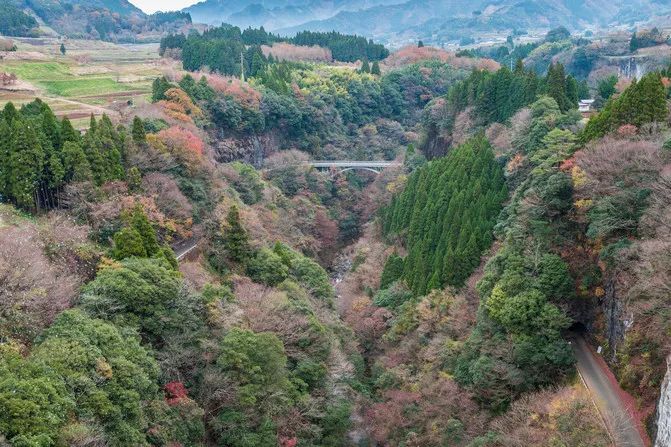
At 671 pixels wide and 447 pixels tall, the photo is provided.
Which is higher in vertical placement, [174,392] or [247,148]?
[247,148]

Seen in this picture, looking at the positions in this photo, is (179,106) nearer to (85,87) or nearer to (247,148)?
(85,87)

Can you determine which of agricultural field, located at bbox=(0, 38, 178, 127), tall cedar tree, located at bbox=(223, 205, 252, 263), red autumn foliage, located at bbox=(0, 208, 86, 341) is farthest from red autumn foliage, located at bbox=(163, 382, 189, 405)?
agricultural field, located at bbox=(0, 38, 178, 127)

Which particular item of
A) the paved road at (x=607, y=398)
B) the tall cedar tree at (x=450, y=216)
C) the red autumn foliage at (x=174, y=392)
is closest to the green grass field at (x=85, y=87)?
the tall cedar tree at (x=450, y=216)

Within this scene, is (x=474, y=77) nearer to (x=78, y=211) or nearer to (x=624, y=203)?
(x=624, y=203)

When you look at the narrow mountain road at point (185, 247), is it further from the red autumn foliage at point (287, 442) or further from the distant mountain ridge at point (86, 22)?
the distant mountain ridge at point (86, 22)

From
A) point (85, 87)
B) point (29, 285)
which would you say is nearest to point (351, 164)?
point (85, 87)

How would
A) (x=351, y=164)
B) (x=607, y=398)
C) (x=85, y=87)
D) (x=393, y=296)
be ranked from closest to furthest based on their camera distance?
(x=607, y=398), (x=393, y=296), (x=85, y=87), (x=351, y=164)

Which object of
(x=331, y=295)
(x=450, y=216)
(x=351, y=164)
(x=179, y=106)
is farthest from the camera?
(x=351, y=164)
